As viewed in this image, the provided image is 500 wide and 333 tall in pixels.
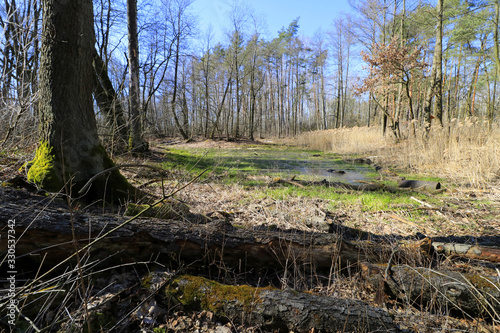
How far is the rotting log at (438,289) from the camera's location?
1547 millimetres

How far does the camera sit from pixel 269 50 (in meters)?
27.8

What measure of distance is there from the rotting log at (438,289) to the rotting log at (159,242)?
0.27 meters

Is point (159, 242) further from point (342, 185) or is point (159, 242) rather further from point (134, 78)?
point (134, 78)

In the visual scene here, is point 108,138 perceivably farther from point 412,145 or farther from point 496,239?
point 412,145

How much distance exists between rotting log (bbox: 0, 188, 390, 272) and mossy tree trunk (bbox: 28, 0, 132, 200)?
0.58 meters

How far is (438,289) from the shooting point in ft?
5.38

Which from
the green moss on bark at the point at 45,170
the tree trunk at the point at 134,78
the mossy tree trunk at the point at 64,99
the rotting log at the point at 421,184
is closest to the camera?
the green moss on bark at the point at 45,170

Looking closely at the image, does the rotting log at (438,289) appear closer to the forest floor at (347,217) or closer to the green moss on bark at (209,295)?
the forest floor at (347,217)

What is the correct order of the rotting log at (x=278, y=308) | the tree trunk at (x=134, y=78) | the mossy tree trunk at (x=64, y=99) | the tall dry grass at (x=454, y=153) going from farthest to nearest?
the tree trunk at (x=134, y=78) → the tall dry grass at (x=454, y=153) → the mossy tree trunk at (x=64, y=99) → the rotting log at (x=278, y=308)

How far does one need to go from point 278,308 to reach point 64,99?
3.31m

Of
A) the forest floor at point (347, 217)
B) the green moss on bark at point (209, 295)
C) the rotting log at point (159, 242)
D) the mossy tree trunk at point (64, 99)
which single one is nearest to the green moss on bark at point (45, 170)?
the mossy tree trunk at point (64, 99)

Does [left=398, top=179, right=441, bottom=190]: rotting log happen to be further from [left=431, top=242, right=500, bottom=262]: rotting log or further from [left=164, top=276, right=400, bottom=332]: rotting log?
[left=164, top=276, right=400, bottom=332]: rotting log

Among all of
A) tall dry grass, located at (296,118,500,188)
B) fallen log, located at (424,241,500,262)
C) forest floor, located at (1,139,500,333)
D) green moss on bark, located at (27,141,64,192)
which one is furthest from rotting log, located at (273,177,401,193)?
green moss on bark, located at (27,141,64,192)

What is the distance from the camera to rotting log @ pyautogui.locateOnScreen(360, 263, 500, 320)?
155 cm
